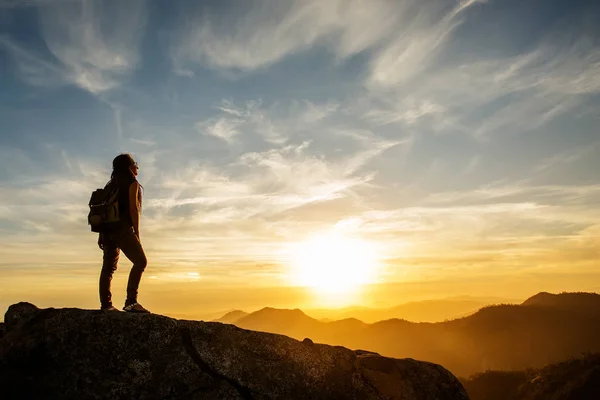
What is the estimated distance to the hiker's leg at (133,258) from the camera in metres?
8.23

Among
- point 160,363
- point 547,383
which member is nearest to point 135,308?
point 160,363

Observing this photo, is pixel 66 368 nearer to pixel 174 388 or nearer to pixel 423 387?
pixel 174 388

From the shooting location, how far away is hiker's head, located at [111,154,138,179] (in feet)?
27.9

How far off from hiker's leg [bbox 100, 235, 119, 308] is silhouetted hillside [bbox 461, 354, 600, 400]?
29201 mm

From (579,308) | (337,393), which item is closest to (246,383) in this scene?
(337,393)

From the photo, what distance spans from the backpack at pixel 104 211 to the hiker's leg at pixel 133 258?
1.14 ft

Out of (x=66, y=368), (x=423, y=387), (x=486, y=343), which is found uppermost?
(x=66, y=368)

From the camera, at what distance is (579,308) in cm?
7512

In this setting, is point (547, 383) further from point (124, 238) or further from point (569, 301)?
point (569, 301)

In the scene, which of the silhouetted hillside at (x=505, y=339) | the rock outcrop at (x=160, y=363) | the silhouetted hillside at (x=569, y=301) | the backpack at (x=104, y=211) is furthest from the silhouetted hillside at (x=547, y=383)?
the silhouetted hillside at (x=569, y=301)

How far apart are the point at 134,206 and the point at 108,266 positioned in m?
1.33

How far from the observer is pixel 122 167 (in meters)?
8.55

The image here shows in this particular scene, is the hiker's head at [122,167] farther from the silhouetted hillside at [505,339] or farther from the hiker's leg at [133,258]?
the silhouetted hillside at [505,339]

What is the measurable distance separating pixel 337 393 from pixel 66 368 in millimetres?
4132
